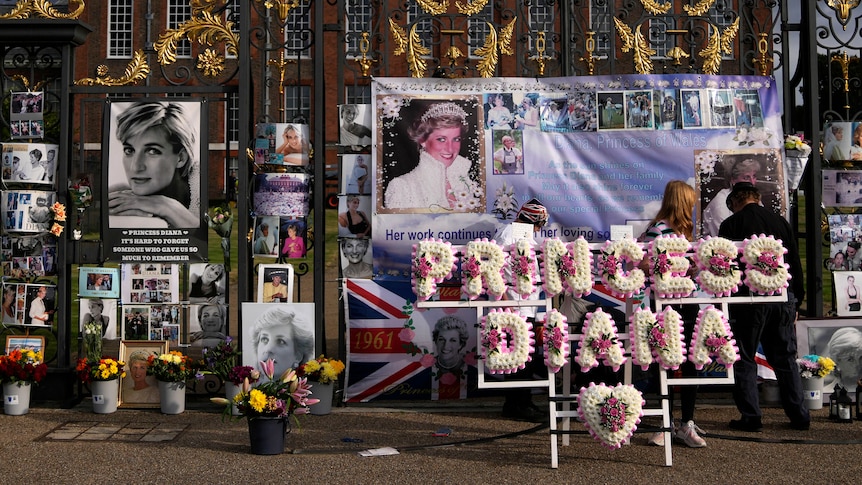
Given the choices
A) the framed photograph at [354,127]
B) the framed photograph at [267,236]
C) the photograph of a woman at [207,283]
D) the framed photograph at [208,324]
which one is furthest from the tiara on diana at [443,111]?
the framed photograph at [208,324]

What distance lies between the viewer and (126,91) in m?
8.96

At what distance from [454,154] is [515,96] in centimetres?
83

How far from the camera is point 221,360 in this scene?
340 inches

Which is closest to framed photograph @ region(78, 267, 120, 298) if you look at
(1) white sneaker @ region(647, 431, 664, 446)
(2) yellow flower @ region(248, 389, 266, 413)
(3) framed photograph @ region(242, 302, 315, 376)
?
(3) framed photograph @ region(242, 302, 315, 376)

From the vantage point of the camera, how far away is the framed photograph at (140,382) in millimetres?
8656

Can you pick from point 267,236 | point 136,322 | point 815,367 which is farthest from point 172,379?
point 815,367

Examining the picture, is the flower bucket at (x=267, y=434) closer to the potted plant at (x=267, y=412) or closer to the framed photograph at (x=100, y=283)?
the potted plant at (x=267, y=412)

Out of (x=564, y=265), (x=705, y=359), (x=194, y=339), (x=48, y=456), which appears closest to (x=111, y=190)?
(x=194, y=339)

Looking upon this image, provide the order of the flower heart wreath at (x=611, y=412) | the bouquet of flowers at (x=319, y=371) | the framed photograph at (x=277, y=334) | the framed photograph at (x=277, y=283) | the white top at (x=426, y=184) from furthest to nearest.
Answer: the white top at (x=426, y=184) < the framed photograph at (x=277, y=283) < the framed photograph at (x=277, y=334) < the bouquet of flowers at (x=319, y=371) < the flower heart wreath at (x=611, y=412)

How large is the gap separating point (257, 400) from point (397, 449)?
3.67 feet

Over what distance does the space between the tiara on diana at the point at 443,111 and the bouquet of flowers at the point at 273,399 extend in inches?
123

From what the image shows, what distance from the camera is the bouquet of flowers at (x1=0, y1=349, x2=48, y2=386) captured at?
8.27 metres

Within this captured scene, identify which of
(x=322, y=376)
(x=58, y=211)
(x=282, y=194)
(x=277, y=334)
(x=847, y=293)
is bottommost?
(x=322, y=376)

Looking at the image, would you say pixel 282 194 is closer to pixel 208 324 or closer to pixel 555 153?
pixel 208 324
